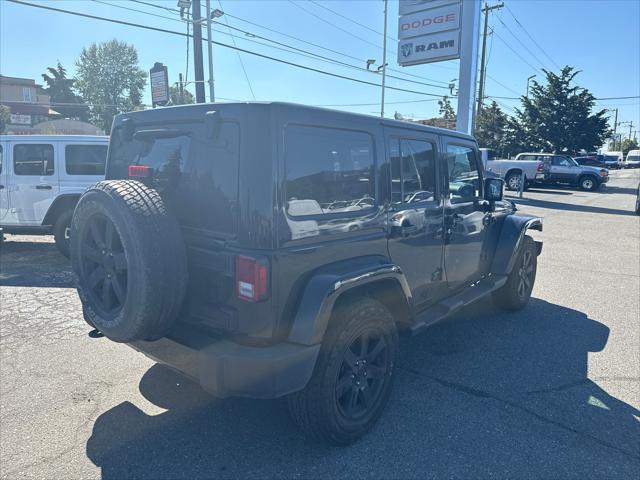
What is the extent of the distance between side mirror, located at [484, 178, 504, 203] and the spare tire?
3217 millimetres

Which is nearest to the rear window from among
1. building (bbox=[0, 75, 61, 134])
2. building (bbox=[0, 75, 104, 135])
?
building (bbox=[0, 75, 104, 135])

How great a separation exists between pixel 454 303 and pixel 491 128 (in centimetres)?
3619

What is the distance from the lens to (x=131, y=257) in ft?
7.45

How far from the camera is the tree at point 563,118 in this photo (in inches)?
1200

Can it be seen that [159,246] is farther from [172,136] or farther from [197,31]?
[197,31]

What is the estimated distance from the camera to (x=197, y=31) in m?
15.6

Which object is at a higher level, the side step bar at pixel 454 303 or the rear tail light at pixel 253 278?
the rear tail light at pixel 253 278

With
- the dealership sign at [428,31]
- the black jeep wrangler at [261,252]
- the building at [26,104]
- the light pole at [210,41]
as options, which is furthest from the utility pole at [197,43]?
the building at [26,104]

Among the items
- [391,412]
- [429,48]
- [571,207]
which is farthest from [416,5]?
[391,412]

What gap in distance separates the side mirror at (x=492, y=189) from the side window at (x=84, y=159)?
5.99 meters

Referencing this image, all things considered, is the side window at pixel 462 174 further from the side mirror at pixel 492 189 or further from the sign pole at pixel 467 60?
the sign pole at pixel 467 60

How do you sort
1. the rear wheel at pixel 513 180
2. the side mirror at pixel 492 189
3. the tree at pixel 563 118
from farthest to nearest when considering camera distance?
the tree at pixel 563 118
the rear wheel at pixel 513 180
the side mirror at pixel 492 189

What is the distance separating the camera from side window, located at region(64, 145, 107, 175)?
284 inches

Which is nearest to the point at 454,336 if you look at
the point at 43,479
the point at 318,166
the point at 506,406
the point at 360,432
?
the point at 506,406
